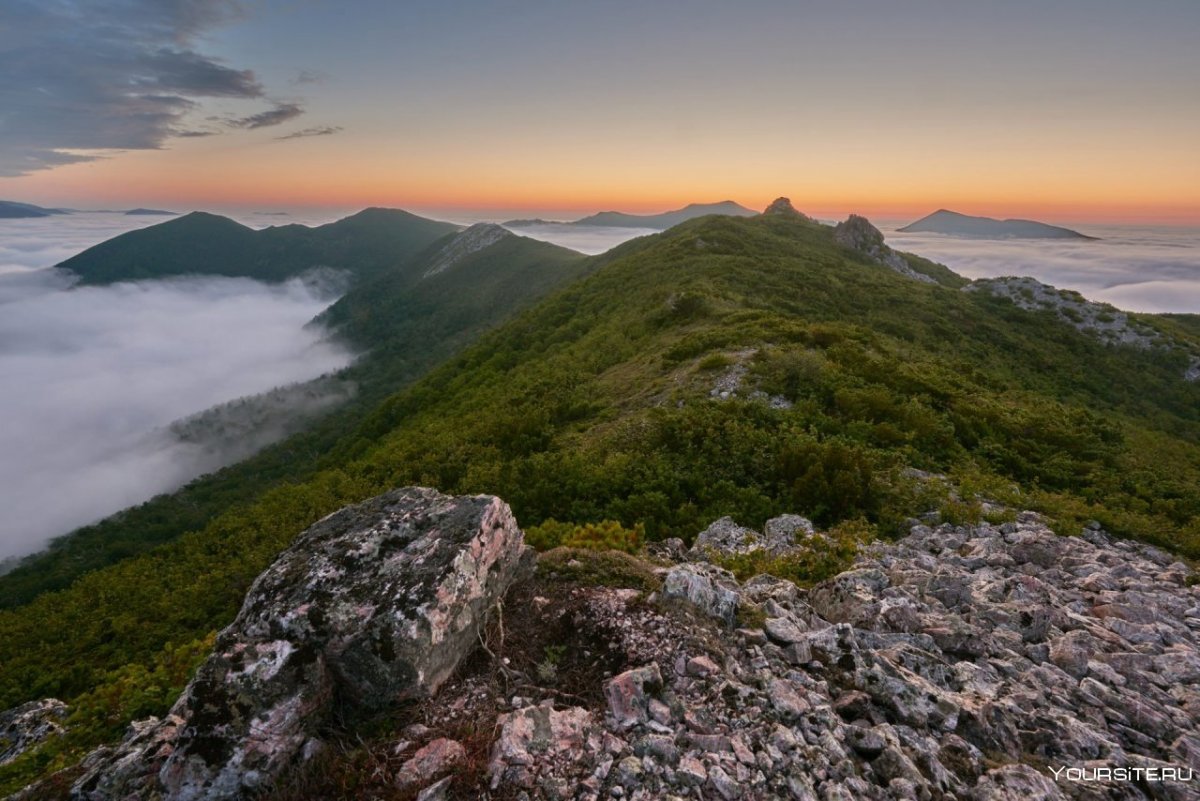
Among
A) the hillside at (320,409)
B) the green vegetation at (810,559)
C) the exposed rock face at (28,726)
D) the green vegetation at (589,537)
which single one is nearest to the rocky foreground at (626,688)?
the green vegetation at (810,559)

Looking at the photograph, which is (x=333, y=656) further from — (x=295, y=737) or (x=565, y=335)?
(x=565, y=335)

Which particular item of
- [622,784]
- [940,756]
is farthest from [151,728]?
[940,756]

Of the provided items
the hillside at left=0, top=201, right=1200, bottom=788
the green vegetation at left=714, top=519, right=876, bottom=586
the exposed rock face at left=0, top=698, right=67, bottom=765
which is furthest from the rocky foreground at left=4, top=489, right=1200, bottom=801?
the exposed rock face at left=0, top=698, right=67, bottom=765

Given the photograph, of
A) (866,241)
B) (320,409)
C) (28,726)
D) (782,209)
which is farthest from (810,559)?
(320,409)

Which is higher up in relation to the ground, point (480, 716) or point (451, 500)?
point (451, 500)

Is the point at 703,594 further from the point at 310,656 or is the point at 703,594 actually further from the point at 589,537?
the point at 310,656

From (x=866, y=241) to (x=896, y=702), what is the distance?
258ft

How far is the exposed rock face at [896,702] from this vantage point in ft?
15.7

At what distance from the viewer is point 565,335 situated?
42375 mm

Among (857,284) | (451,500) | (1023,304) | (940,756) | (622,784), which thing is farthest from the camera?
(1023,304)

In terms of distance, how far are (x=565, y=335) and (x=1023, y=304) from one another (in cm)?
4367

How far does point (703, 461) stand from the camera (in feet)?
48.3

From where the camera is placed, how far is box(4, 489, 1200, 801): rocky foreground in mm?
4863

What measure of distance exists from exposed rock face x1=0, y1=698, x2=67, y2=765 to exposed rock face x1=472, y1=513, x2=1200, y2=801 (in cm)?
856
